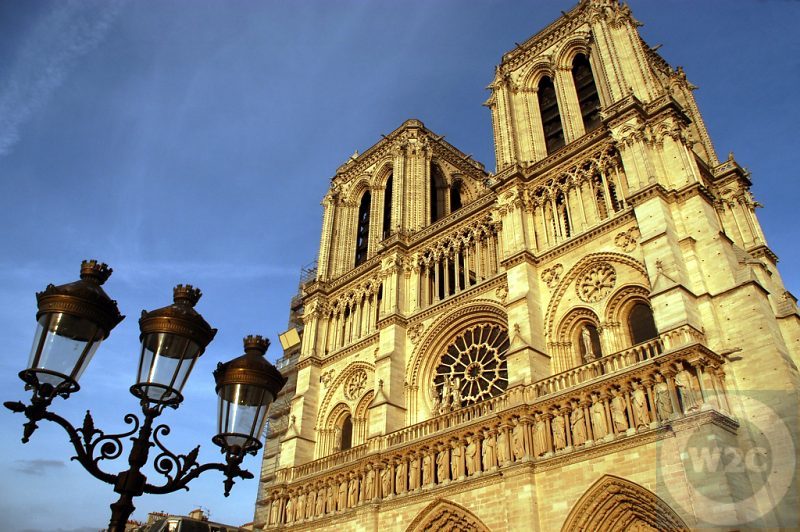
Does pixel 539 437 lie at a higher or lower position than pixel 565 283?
lower

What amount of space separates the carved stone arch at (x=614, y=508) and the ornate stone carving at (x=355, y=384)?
10514 mm

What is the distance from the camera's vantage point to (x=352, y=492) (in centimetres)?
1923

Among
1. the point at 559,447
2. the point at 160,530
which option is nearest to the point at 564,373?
the point at 559,447

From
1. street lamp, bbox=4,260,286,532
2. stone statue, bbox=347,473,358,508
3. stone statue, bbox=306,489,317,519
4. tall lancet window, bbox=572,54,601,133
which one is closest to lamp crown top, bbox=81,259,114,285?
street lamp, bbox=4,260,286,532

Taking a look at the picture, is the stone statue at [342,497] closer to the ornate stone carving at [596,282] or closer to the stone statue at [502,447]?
the stone statue at [502,447]

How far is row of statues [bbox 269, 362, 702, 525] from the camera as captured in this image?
13477mm

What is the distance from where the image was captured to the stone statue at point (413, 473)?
17.5m

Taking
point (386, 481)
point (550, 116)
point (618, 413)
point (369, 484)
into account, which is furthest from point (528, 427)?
point (550, 116)

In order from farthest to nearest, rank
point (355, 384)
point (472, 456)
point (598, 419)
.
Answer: point (355, 384)
point (472, 456)
point (598, 419)

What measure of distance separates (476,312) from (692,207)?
7.11m

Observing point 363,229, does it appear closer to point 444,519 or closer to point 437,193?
point 437,193

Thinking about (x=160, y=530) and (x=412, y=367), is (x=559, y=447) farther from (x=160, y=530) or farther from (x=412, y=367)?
(x=160, y=530)

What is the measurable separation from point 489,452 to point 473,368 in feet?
13.5

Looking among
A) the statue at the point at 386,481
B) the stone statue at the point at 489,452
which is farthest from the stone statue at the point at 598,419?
the statue at the point at 386,481
